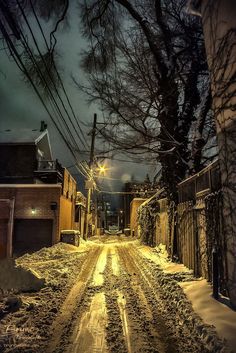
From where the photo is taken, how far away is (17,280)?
8.31 metres

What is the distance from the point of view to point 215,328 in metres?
4.81

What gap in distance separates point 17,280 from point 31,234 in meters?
14.9

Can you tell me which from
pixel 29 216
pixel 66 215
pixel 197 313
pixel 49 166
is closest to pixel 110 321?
pixel 197 313

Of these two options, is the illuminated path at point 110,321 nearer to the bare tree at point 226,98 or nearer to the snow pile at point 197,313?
the snow pile at point 197,313

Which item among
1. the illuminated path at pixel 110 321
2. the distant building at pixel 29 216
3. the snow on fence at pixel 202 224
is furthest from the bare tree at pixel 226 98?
the distant building at pixel 29 216

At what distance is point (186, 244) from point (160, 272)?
→ 4.15ft

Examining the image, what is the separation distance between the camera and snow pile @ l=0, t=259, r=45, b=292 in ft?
26.8

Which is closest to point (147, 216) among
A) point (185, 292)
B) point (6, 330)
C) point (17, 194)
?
point (17, 194)

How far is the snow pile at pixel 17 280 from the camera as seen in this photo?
26.8ft

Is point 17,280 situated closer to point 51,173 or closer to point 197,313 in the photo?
point 197,313

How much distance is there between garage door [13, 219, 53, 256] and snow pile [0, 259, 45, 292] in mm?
14177

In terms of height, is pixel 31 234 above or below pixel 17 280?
above

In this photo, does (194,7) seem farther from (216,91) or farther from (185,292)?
(185,292)

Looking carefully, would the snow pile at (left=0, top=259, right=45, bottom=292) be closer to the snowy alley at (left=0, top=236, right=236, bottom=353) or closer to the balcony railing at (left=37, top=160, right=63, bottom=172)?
the snowy alley at (left=0, top=236, right=236, bottom=353)
